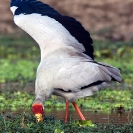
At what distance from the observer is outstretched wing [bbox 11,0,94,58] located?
8.16m

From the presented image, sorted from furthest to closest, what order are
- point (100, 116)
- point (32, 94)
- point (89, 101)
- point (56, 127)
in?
point (32, 94) → point (89, 101) → point (100, 116) → point (56, 127)

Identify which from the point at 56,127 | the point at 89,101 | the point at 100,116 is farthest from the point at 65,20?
the point at 56,127

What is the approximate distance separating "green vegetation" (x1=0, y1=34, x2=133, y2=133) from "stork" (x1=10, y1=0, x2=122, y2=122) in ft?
1.29

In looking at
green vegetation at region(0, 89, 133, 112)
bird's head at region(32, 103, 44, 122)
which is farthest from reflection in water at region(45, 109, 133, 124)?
bird's head at region(32, 103, 44, 122)

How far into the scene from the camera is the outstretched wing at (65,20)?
8156 millimetres

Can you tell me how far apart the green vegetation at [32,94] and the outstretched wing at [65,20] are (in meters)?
0.99

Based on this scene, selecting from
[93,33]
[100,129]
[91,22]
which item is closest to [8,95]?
[100,129]

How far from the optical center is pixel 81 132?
238 inches

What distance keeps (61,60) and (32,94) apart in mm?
2458

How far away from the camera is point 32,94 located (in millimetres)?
9883

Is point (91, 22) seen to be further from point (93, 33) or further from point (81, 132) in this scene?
point (81, 132)

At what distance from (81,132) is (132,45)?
12184 millimetres

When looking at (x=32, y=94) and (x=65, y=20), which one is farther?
(x=32, y=94)

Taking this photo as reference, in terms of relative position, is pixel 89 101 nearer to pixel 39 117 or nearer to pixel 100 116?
pixel 100 116
